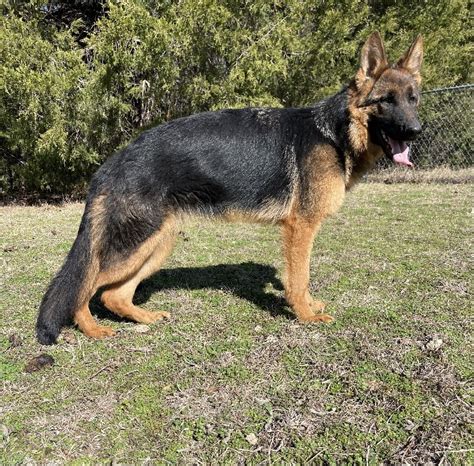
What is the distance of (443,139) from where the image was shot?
13.8 metres

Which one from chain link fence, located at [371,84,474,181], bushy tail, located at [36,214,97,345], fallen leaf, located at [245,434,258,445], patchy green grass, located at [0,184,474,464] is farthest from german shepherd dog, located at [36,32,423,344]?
chain link fence, located at [371,84,474,181]

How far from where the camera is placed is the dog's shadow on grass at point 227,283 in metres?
4.54

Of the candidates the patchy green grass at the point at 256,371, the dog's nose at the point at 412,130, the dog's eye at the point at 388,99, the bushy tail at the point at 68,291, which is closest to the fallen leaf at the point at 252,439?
the patchy green grass at the point at 256,371

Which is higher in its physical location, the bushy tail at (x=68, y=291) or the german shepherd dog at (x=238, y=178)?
the german shepherd dog at (x=238, y=178)

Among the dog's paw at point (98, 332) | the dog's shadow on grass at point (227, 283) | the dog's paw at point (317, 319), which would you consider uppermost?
the dog's paw at point (317, 319)

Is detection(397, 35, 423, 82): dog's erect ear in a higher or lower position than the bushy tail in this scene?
higher

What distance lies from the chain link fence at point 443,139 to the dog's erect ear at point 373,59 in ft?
29.9

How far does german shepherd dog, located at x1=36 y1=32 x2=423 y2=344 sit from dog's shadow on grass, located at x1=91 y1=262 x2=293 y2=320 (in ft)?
1.48

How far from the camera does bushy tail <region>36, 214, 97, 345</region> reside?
3.66m

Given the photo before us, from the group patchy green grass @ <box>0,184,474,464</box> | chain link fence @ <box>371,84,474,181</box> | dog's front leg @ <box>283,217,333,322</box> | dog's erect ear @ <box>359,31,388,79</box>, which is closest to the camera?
patchy green grass @ <box>0,184,474,464</box>

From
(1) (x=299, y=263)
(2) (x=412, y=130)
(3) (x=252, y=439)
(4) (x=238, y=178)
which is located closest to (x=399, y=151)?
(2) (x=412, y=130)

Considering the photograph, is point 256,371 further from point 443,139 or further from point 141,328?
point 443,139

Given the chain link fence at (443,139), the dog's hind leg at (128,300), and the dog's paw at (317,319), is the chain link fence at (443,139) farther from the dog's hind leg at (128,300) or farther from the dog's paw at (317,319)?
the dog's hind leg at (128,300)

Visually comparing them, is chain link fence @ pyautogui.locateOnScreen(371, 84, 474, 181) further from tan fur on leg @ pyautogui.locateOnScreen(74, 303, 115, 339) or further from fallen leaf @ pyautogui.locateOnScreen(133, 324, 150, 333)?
tan fur on leg @ pyautogui.locateOnScreen(74, 303, 115, 339)
